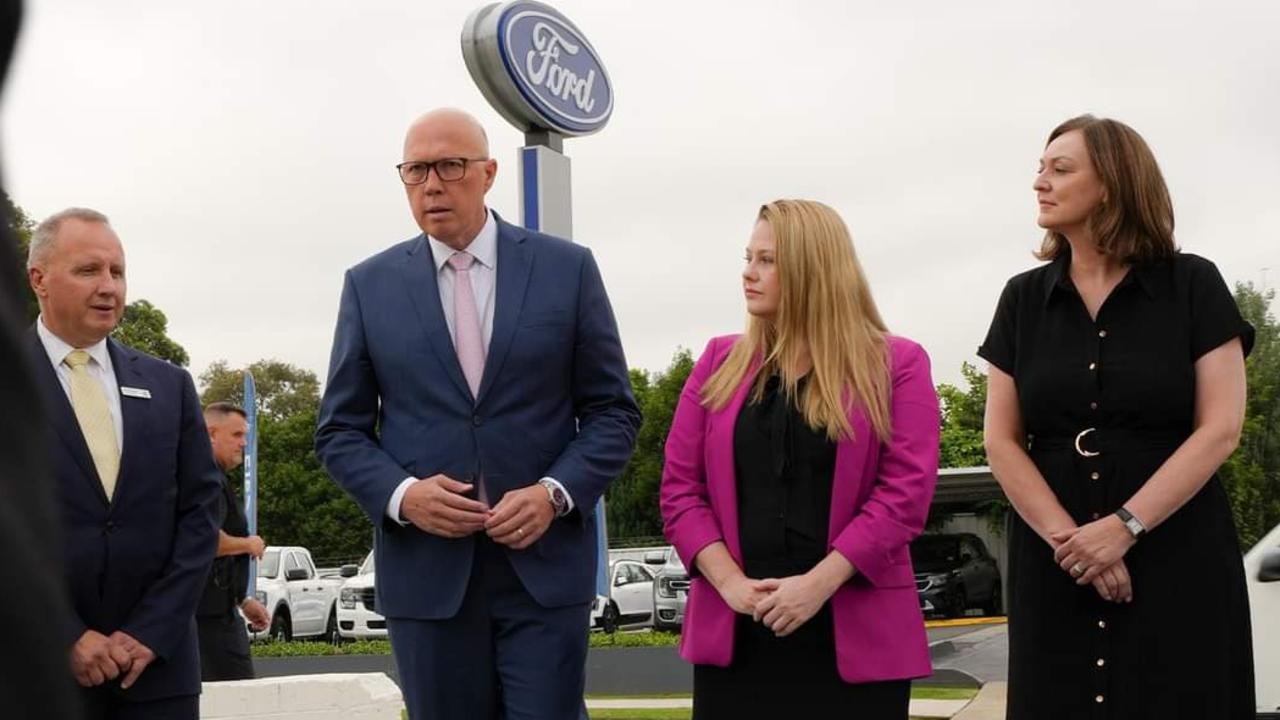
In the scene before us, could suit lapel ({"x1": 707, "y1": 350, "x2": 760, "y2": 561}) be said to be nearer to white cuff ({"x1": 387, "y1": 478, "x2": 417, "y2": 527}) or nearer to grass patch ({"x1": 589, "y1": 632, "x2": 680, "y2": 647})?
white cuff ({"x1": 387, "y1": 478, "x2": 417, "y2": 527})

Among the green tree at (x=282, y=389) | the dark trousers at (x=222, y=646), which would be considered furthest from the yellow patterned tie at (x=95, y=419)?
the green tree at (x=282, y=389)

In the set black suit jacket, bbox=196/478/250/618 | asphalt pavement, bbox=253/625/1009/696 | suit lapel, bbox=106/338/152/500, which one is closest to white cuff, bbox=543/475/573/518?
suit lapel, bbox=106/338/152/500

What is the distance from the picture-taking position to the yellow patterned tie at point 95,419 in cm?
394

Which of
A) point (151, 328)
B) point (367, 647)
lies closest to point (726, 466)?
point (367, 647)

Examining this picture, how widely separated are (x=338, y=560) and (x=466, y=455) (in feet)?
202

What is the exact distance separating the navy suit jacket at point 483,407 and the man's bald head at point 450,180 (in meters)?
0.10

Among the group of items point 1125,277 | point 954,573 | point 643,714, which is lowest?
point 643,714

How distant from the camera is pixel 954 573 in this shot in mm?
21438

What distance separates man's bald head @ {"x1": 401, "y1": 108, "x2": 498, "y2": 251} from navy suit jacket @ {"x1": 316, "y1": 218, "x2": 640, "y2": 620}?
100 millimetres

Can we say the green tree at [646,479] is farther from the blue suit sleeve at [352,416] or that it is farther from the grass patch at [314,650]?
the blue suit sleeve at [352,416]

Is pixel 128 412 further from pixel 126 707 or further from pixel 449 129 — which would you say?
pixel 449 129

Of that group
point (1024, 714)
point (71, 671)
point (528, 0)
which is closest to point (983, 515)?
point (528, 0)

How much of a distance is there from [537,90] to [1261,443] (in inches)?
1419

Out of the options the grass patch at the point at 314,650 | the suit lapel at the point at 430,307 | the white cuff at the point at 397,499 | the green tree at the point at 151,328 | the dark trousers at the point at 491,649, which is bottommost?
the grass patch at the point at 314,650
